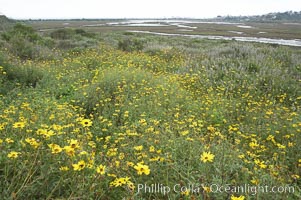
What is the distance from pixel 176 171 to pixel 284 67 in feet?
27.8

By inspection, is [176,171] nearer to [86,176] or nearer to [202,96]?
[86,176]

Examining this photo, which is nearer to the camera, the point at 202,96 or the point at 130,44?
the point at 202,96

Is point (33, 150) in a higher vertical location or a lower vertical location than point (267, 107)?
higher

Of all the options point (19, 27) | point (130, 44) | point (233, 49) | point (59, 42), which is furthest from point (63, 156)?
point (19, 27)

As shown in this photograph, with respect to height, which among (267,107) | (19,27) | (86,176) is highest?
(19,27)

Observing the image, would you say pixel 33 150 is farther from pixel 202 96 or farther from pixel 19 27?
pixel 19 27

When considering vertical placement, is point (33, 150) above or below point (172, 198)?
above

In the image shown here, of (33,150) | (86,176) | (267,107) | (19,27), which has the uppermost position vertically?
(19,27)

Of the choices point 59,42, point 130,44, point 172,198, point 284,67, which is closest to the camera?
point 172,198

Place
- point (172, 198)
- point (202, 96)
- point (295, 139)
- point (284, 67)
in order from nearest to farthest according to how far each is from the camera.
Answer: point (172, 198)
point (295, 139)
point (202, 96)
point (284, 67)

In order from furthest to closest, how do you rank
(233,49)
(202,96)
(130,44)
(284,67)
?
(130,44)
(233,49)
(284,67)
(202,96)

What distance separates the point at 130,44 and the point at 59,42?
5464 mm

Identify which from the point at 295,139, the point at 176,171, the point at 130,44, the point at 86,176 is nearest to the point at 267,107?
the point at 295,139

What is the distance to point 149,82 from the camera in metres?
6.62
